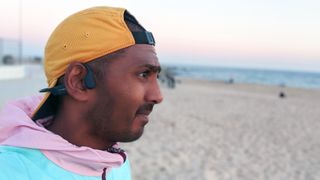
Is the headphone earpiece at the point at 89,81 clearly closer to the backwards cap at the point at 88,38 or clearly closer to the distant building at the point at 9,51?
the backwards cap at the point at 88,38

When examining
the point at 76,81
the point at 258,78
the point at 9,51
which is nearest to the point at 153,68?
the point at 76,81

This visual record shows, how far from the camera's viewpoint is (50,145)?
1266mm

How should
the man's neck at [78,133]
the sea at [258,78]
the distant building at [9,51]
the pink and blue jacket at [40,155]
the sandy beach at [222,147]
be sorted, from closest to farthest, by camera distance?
the pink and blue jacket at [40,155] < the man's neck at [78,133] < the sandy beach at [222,147] < the distant building at [9,51] < the sea at [258,78]

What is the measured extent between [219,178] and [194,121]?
613cm

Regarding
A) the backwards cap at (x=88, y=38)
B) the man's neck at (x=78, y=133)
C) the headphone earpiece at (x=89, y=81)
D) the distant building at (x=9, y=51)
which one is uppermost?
the backwards cap at (x=88, y=38)

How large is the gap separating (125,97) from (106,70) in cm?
11

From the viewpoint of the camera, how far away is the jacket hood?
1265mm

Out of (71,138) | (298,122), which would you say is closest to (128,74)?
(71,138)

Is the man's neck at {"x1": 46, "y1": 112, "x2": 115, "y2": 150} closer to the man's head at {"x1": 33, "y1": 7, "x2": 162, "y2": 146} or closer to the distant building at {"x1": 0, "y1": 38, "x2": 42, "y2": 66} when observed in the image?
the man's head at {"x1": 33, "y1": 7, "x2": 162, "y2": 146}

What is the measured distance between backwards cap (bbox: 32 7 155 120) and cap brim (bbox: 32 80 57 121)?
0.03 m

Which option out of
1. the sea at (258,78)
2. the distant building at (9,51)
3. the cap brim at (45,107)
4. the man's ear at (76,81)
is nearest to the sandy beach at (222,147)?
the distant building at (9,51)

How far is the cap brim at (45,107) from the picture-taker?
4.75 ft

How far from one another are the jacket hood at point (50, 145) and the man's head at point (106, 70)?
0.09 m

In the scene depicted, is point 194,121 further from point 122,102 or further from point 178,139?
point 122,102
